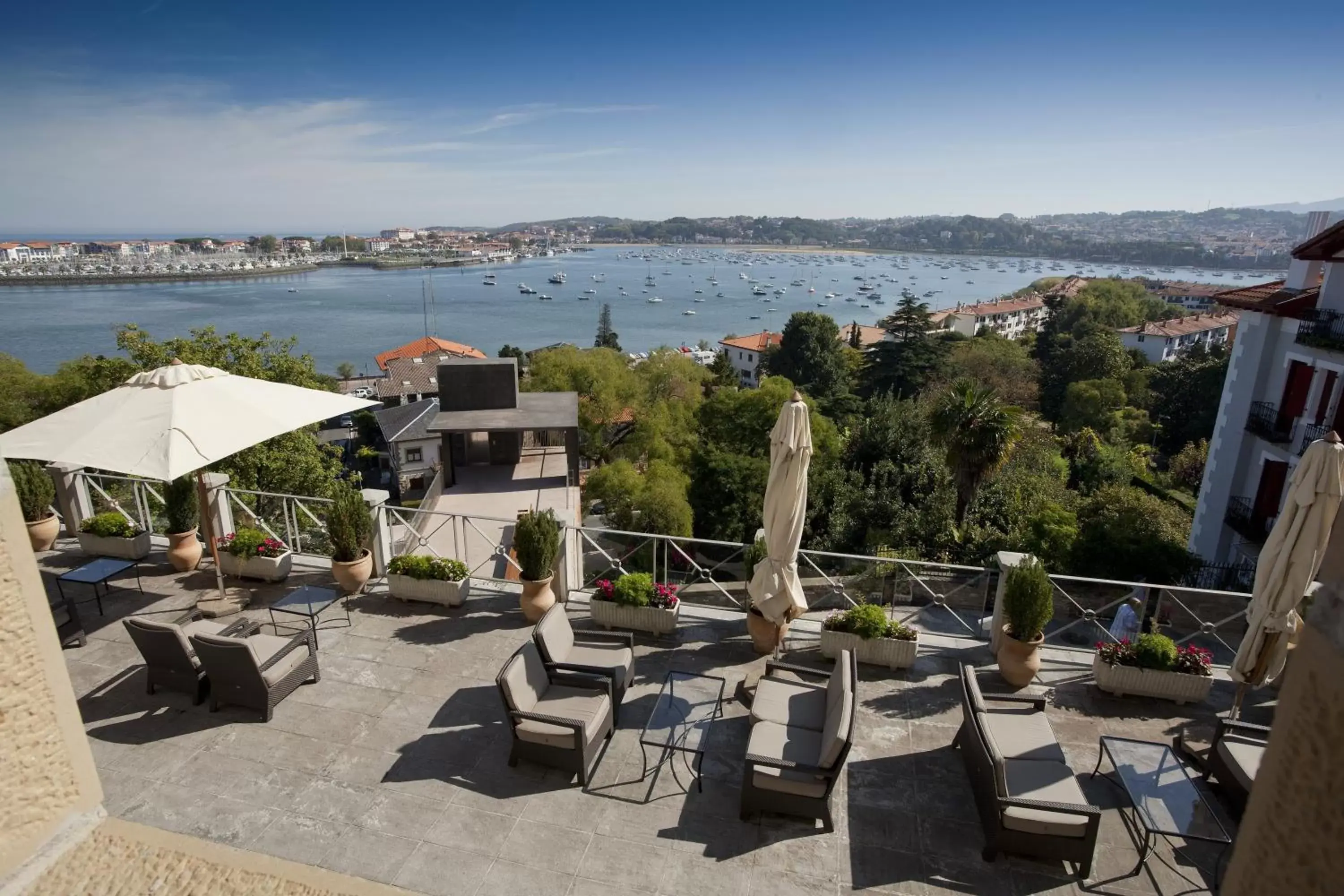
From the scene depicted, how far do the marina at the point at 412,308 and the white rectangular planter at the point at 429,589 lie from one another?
276 ft

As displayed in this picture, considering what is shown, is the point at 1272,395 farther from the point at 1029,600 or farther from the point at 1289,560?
the point at 1029,600

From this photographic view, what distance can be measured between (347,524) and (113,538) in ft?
11.7

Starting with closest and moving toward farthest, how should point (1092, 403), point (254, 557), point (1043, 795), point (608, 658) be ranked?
point (1043, 795), point (608, 658), point (254, 557), point (1092, 403)

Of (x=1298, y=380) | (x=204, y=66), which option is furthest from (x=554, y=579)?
(x=204, y=66)

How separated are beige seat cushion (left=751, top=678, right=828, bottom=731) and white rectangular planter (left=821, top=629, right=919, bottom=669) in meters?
1.13

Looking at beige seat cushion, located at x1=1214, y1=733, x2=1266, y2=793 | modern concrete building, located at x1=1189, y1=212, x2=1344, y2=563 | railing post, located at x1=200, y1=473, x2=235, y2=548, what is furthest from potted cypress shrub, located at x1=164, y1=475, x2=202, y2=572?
modern concrete building, located at x1=1189, y1=212, x2=1344, y2=563

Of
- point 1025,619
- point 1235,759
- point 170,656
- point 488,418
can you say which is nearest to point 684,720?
point 1025,619

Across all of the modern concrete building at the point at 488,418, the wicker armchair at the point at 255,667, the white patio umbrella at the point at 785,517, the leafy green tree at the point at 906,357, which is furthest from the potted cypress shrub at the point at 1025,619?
the leafy green tree at the point at 906,357

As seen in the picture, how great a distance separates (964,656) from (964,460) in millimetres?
14867

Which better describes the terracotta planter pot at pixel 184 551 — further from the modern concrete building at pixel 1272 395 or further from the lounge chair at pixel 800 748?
the modern concrete building at pixel 1272 395

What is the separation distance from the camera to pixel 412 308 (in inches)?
5300

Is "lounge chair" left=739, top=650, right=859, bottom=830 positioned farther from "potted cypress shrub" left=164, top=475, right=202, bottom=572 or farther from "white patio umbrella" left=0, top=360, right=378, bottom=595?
A: "potted cypress shrub" left=164, top=475, right=202, bottom=572

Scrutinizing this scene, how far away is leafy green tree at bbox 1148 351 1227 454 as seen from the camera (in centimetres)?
3819

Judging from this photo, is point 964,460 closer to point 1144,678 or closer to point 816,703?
point 1144,678
